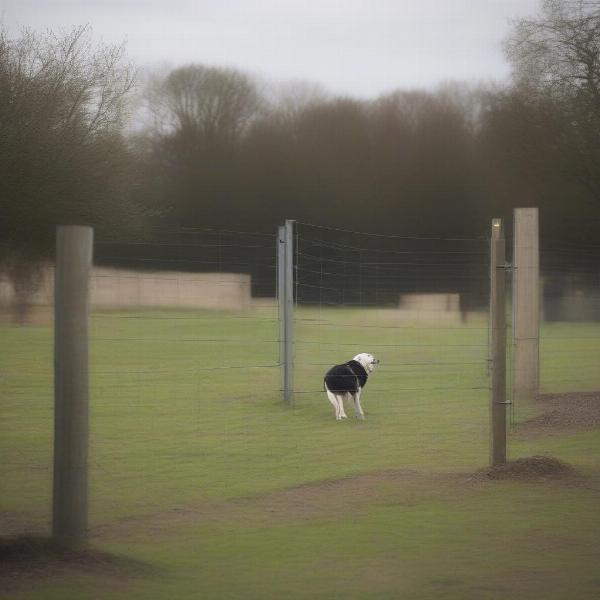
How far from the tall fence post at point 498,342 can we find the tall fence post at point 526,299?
16.8 ft

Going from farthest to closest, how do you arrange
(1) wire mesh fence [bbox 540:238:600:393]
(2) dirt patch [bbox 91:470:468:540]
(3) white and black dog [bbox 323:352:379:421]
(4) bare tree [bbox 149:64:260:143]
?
(4) bare tree [bbox 149:64:260:143]
(1) wire mesh fence [bbox 540:238:600:393]
(3) white and black dog [bbox 323:352:379:421]
(2) dirt patch [bbox 91:470:468:540]

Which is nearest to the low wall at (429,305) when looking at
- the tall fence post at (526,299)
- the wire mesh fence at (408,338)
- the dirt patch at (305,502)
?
the wire mesh fence at (408,338)

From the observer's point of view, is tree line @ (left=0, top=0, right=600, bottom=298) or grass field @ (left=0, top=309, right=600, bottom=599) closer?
grass field @ (left=0, top=309, right=600, bottom=599)

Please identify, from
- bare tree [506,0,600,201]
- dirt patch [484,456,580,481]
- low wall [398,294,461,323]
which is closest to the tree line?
bare tree [506,0,600,201]

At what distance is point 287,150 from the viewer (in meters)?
38.9

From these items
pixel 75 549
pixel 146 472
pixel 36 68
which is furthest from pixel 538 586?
pixel 36 68

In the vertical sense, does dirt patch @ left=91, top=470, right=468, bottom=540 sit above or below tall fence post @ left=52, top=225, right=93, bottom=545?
below

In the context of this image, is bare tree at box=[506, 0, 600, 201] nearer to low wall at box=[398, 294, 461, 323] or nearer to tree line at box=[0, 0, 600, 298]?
tree line at box=[0, 0, 600, 298]

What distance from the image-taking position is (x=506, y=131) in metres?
29.2

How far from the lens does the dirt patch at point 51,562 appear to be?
4.39 meters

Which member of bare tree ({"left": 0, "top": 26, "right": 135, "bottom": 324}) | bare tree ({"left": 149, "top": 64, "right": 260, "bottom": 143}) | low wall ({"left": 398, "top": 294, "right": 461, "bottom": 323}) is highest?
bare tree ({"left": 149, "top": 64, "right": 260, "bottom": 143})

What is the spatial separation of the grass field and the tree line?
419 cm

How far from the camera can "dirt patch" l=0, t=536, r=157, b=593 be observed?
439 cm

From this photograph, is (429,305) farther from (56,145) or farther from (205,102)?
(205,102)
